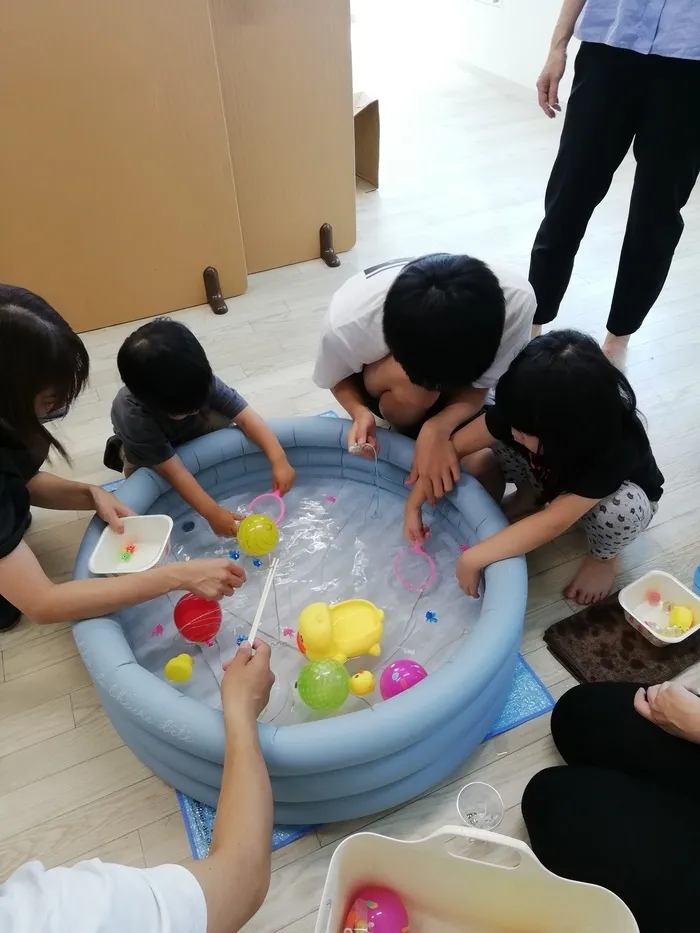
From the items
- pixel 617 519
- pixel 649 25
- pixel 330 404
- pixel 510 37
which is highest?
pixel 649 25

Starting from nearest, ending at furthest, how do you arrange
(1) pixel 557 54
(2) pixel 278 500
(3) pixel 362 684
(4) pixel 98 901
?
1. (4) pixel 98 901
2. (3) pixel 362 684
3. (2) pixel 278 500
4. (1) pixel 557 54

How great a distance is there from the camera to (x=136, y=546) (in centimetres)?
144

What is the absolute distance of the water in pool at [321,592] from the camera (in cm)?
136

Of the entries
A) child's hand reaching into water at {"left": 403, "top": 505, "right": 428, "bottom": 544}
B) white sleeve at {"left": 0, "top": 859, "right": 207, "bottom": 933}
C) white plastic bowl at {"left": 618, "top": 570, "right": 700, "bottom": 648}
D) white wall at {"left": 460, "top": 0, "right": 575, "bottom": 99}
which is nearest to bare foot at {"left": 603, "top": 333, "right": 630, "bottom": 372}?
white plastic bowl at {"left": 618, "top": 570, "right": 700, "bottom": 648}

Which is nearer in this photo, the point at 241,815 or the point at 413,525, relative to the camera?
the point at 241,815

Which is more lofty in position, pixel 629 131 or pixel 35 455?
pixel 629 131

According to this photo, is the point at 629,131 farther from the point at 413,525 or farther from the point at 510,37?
the point at 510,37

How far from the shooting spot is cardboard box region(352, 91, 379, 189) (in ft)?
9.61

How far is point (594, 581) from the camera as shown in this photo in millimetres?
1489

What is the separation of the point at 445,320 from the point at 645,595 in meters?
0.75

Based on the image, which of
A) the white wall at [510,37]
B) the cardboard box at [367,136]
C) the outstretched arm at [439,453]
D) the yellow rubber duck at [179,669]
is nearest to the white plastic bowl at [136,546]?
the yellow rubber duck at [179,669]

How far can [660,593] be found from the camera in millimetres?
1437

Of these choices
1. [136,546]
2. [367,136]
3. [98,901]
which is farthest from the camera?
[367,136]

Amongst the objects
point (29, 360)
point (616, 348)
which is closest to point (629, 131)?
point (616, 348)
